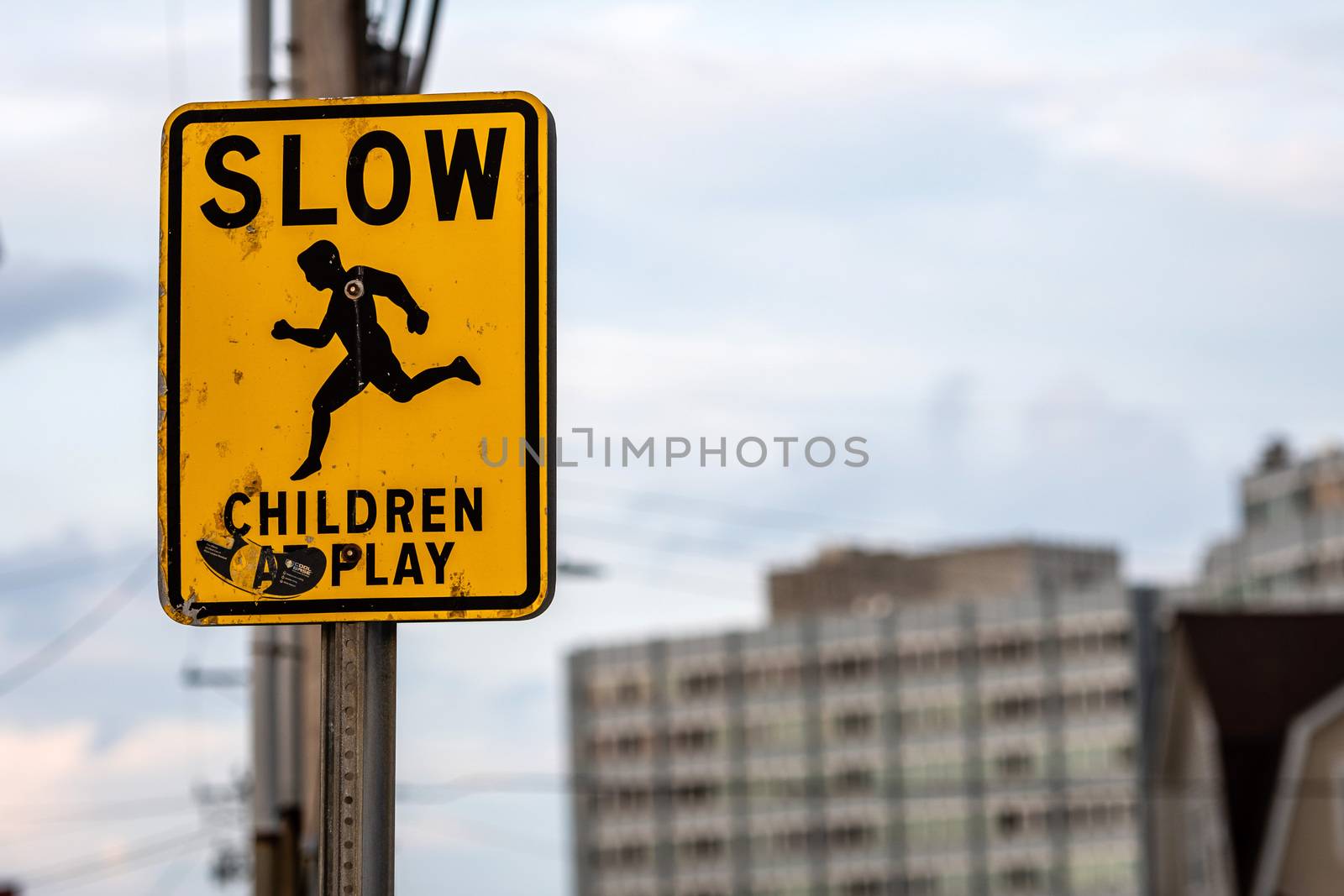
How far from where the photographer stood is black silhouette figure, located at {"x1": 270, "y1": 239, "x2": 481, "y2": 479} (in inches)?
153

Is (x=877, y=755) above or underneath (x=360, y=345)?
underneath

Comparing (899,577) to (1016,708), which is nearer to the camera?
(1016,708)

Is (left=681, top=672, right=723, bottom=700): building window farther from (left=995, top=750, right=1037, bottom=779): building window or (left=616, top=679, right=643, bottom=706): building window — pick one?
(left=995, top=750, right=1037, bottom=779): building window

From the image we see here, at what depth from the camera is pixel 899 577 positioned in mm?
151000

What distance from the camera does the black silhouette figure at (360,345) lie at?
388cm

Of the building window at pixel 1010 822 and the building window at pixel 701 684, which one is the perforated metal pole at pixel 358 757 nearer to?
the building window at pixel 1010 822

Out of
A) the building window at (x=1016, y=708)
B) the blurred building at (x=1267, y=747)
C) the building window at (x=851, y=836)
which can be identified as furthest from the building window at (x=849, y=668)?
the blurred building at (x=1267, y=747)

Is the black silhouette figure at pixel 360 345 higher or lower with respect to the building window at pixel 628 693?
lower

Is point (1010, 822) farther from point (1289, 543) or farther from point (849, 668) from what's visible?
point (1289, 543)

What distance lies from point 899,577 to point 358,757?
486 feet

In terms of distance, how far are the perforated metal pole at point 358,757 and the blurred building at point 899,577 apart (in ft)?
478

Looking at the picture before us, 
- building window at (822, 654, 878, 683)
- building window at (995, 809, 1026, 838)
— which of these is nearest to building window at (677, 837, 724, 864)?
building window at (822, 654, 878, 683)

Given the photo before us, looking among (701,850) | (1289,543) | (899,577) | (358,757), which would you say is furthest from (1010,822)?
(358,757)

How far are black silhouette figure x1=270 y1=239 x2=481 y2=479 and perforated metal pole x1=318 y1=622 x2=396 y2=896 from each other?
297 mm
